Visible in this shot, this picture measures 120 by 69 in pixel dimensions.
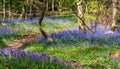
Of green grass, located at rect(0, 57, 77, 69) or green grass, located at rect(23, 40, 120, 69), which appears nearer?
green grass, located at rect(0, 57, 77, 69)

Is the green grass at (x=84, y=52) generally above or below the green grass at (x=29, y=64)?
below

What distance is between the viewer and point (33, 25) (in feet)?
93.1

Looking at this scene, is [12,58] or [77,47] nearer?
[12,58]

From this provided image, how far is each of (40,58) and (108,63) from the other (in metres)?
2.35

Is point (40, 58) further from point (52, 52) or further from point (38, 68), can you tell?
point (52, 52)

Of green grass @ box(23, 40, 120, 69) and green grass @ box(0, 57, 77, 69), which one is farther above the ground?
green grass @ box(0, 57, 77, 69)

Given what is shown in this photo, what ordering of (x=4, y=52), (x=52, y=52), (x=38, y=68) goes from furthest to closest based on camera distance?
(x=52, y=52) < (x=4, y=52) < (x=38, y=68)

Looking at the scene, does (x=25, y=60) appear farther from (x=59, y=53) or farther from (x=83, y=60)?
(x=59, y=53)

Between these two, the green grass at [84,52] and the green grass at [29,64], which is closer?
the green grass at [29,64]

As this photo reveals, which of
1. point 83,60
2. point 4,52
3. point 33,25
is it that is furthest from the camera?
point 33,25

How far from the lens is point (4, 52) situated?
907 cm

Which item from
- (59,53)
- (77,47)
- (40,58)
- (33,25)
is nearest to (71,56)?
(59,53)

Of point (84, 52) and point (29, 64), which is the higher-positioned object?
point (29, 64)

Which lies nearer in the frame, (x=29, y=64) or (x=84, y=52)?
(x=29, y=64)
